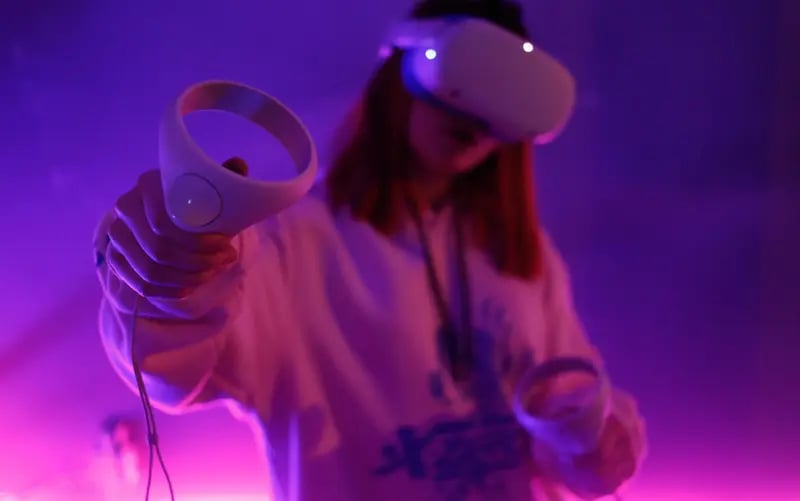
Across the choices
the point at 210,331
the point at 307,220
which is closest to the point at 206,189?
the point at 210,331

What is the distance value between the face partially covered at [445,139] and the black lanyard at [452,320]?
64 millimetres

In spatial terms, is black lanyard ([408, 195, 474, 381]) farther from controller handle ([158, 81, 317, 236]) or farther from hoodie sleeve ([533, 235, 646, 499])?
controller handle ([158, 81, 317, 236])

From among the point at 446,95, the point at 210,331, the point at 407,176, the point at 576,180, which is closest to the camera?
the point at 210,331

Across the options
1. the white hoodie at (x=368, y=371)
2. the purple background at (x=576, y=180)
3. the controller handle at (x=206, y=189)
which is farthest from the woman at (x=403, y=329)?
the purple background at (x=576, y=180)

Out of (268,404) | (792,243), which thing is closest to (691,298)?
(792,243)

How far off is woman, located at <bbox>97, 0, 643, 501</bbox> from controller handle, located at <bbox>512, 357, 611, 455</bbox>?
6cm

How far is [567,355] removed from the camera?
0.67m

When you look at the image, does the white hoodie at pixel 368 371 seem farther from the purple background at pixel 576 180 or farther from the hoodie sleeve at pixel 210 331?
the purple background at pixel 576 180

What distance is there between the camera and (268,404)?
22.2 inches

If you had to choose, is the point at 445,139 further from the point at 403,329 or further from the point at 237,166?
the point at 237,166

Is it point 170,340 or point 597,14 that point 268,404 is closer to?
point 170,340

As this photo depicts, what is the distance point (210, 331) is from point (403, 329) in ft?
0.70

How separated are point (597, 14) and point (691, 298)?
1.67 feet

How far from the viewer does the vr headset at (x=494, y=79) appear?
1.74ft
